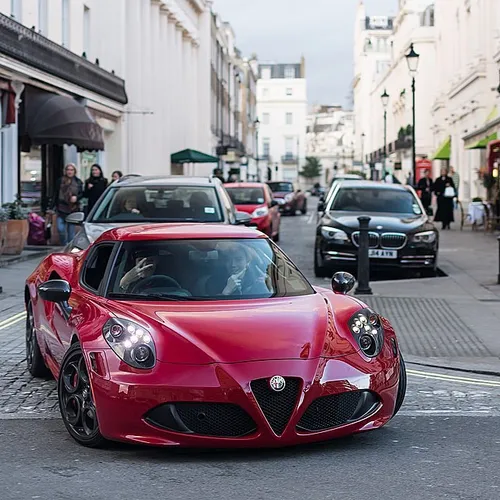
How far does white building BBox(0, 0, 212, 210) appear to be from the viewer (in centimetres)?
2495

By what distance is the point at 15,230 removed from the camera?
20.1 metres

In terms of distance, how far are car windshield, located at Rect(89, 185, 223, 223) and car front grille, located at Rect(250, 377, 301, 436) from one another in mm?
8228

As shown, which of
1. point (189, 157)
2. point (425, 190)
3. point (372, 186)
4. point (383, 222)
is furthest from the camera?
point (189, 157)

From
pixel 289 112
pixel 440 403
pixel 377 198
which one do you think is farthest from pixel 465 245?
pixel 289 112

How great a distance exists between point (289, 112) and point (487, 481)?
555ft

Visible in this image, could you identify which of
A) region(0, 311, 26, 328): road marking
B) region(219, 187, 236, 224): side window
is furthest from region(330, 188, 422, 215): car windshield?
region(0, 311, 26, 328): road marking

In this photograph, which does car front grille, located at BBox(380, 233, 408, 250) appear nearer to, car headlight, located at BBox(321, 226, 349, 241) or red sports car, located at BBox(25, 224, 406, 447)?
car headlight, located at BBox(321, 226, 349, 241)

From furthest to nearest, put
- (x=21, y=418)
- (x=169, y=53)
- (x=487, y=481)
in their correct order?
(x=169, y=53) → (x=21, y=418) → (x=487, y=481)

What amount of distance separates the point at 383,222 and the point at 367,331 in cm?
1117

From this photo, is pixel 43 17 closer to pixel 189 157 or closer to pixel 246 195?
pixel 246 195

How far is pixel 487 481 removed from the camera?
552 centimetres

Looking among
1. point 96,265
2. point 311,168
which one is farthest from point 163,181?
point 311,168

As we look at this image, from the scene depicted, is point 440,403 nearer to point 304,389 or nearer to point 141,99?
point 304,389

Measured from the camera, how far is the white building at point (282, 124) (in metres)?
171
